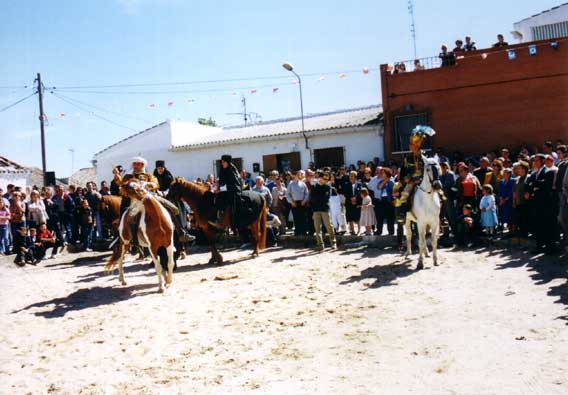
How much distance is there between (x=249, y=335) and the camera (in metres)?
6.61

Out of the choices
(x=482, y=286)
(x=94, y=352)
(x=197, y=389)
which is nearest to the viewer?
(x=197, y=389)

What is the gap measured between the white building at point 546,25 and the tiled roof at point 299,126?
7.37 m

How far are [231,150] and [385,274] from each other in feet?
61.4

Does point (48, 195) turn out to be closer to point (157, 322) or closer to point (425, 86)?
point (157, 322)

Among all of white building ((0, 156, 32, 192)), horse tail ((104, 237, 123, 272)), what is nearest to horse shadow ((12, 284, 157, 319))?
horse tail ((104, 237, 123, 272))

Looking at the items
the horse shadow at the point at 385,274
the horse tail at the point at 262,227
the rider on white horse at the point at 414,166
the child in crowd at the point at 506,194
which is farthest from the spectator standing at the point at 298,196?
the child in crowd at the point at 506,194

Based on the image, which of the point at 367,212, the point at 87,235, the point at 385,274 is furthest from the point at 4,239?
the point at 385,274

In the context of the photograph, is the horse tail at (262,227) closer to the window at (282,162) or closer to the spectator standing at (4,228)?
the spectator standing at (4,228)

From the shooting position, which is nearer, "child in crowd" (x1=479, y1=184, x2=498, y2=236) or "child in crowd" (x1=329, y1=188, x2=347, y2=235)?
"child in crowd" (x1=479, y1=184, x2=498, y2=236)

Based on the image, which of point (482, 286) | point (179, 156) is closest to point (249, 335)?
point (482, 286)

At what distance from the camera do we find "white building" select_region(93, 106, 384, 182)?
23.3 metres

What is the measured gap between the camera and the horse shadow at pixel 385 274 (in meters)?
9.09

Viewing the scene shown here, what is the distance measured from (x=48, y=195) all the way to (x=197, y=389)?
1354 cm

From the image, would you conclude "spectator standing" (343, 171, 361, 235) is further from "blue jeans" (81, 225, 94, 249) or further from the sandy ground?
"blue jeans" (81, 225, 94, 249)
